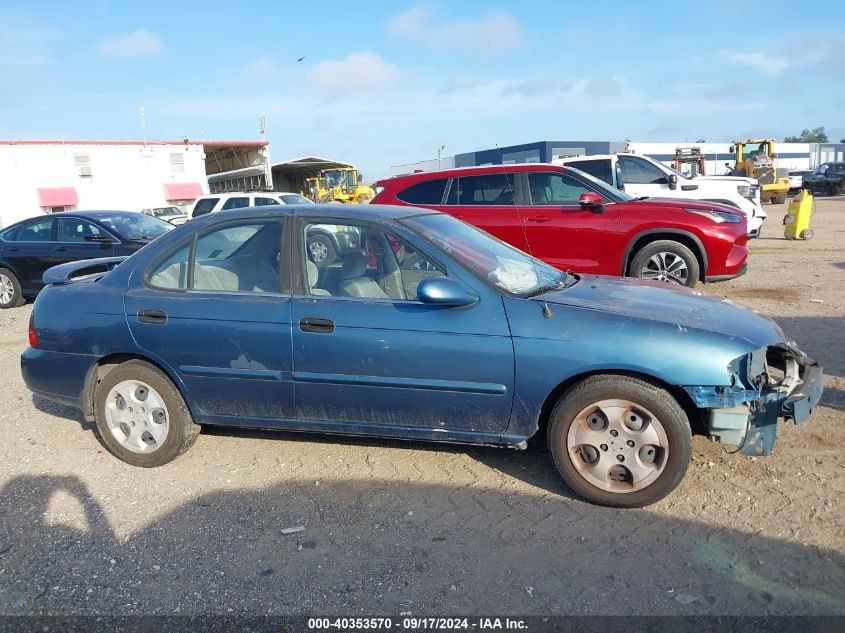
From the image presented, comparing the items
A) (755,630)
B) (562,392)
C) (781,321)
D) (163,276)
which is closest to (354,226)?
(163,276)

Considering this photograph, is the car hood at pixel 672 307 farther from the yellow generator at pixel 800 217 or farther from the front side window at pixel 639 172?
the yellow generator at pixel 800 217

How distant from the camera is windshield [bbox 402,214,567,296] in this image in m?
3.79

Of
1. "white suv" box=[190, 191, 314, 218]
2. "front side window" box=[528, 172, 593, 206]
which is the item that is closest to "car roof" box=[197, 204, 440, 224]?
"front side window" box=[528, 172, 593, 206]

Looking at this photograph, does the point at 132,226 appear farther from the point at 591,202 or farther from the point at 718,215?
the point at 718,215

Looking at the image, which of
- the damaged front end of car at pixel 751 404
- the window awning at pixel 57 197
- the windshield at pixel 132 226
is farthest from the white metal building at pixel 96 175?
the damaged front end of car at pixel 751 404

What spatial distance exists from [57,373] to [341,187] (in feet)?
114

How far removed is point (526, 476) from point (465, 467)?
39cm

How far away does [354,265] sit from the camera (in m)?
3.97

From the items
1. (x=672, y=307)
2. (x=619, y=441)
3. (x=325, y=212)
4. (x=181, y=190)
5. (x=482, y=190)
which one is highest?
(x=181, y=190)

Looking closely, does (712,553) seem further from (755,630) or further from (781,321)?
(781,321)

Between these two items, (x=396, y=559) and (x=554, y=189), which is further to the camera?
(x=554, y=189)

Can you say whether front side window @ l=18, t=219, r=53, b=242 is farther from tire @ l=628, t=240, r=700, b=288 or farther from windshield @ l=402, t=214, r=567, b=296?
tire @ l=628, t=240, r=700, b=288

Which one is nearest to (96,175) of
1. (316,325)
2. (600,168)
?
(600,168)

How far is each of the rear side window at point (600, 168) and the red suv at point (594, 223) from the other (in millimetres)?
4544
